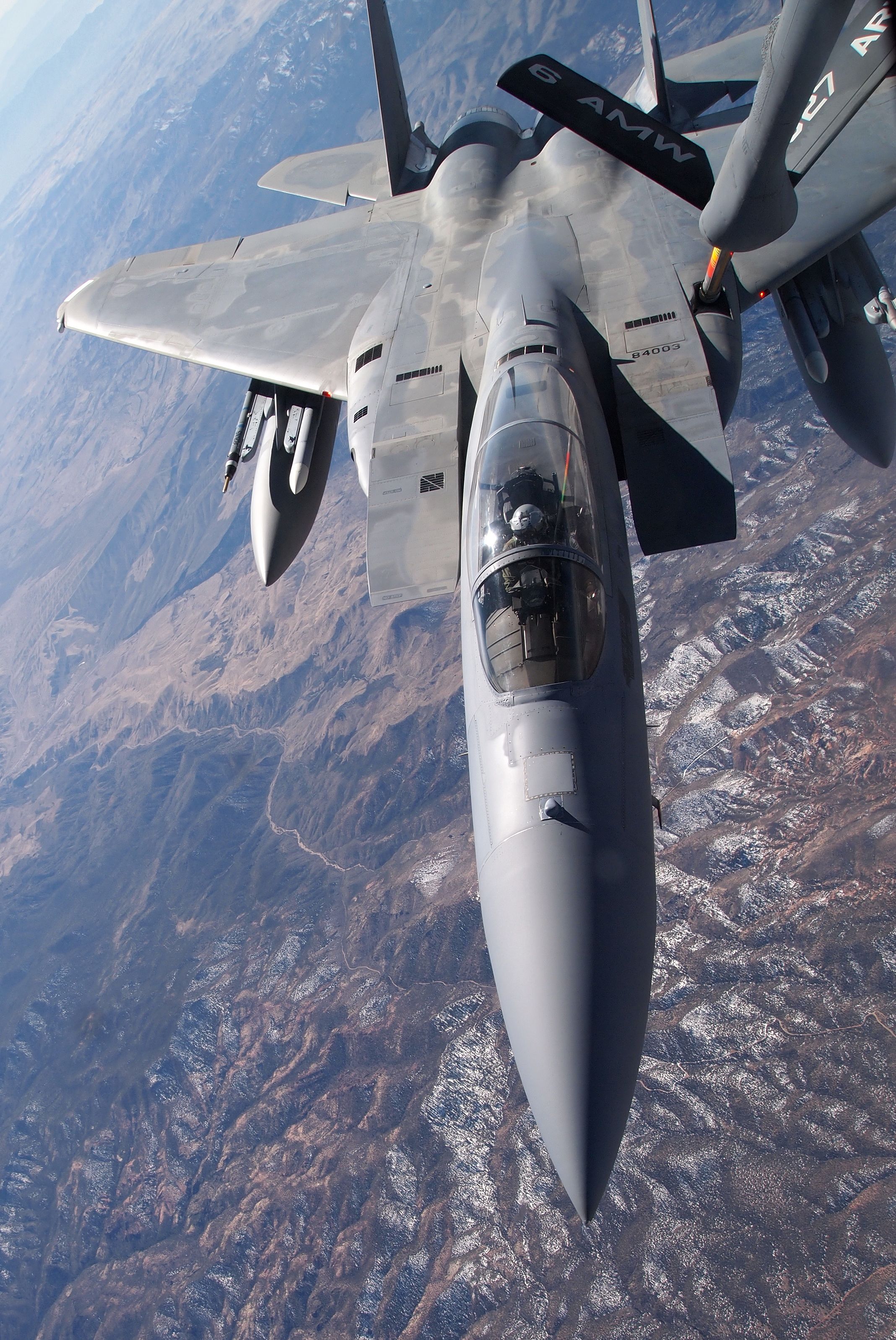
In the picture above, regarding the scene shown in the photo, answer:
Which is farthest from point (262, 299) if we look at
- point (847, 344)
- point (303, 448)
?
point (847, 344)

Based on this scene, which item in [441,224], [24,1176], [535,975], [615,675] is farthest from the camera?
[24,1176]

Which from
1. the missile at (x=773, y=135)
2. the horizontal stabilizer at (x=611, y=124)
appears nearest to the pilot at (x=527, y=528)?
the missile at (x=773, y=135)

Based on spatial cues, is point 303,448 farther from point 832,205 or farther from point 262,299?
point 832,205

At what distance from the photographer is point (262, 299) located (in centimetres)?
1853

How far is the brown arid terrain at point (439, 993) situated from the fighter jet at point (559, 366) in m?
71.8

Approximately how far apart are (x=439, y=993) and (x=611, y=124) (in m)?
104

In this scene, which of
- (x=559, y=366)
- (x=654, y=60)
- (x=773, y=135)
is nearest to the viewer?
(x=773, y=135)

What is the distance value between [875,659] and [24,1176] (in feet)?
474

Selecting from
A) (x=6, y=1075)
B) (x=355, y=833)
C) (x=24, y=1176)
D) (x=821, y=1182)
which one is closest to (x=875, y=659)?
(x=821, y=1182)

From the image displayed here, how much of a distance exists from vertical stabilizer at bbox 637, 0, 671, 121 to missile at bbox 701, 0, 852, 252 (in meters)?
12.5

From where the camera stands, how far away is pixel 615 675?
8.70 meters

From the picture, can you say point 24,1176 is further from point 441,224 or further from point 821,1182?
point 441,224

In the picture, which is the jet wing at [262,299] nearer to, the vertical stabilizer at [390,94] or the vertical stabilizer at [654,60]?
the vertical stabilizer at [390,94]

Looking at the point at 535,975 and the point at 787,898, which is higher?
the point at 535,975
